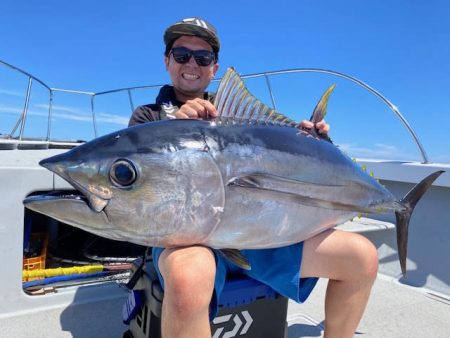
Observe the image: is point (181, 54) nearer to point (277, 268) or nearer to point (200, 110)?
point (200, 110)

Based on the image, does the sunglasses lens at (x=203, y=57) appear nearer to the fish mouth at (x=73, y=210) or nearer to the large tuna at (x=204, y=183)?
the large tuna at (x=204, y=183)

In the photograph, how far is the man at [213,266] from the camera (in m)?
1.18

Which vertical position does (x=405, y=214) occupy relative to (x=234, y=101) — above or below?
below

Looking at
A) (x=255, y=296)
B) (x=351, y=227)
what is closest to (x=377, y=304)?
(x=351, y=227)

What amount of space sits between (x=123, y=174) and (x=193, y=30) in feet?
3.68

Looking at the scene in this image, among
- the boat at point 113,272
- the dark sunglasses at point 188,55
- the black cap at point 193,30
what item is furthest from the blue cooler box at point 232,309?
the black cap at point 193,30

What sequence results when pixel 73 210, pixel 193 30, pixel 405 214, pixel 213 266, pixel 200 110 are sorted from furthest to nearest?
1. pixel 193 30
2. pixel 405 214
3. pixel 200 110
4. pixel 213 266
5. pixel 73 210

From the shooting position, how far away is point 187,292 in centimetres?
116

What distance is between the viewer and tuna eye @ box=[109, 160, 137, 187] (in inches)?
44.8

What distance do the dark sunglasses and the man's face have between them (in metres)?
0.02

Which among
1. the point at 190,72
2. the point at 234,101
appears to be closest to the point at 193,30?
the point at 190,72

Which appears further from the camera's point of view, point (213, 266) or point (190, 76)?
point (190, 76)

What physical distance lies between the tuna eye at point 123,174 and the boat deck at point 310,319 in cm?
118

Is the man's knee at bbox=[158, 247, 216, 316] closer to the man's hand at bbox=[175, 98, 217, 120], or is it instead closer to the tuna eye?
the tuna eye
